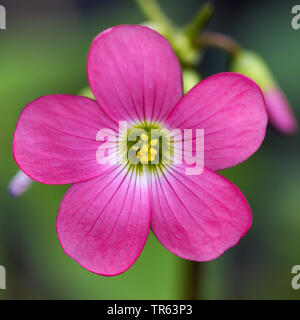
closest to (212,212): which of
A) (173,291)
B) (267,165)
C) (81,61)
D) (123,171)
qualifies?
(123,171)

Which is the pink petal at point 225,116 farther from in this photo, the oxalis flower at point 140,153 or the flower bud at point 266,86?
the flower bud at point 266,86

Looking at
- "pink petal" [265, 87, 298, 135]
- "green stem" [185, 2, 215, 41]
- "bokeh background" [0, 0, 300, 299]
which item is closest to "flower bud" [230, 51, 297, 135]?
"pink petal" [265, 87, 298, 135]

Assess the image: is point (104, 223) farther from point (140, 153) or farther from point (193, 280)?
point (193, 280)

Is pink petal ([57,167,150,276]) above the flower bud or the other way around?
the other way around

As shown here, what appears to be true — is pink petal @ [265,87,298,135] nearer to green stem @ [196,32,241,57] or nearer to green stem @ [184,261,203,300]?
green stem @ [196,32,241,57]

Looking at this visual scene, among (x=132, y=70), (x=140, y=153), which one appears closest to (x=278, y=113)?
(x=140, y=153)

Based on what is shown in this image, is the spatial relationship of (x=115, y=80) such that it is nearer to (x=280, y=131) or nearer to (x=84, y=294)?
(x=280, y=131)
